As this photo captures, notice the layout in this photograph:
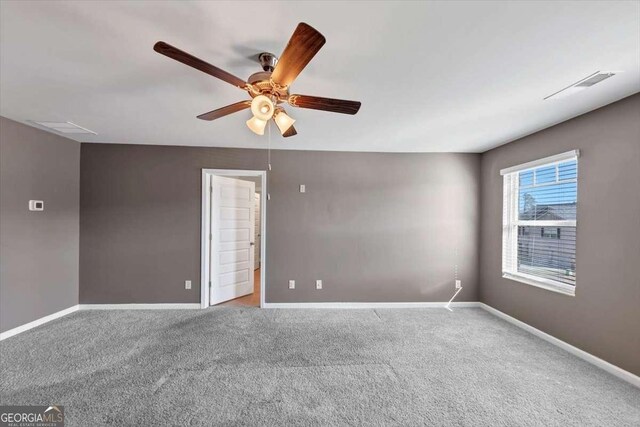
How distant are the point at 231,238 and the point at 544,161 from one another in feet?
14.1

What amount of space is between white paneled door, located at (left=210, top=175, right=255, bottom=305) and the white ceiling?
1500 millimetres

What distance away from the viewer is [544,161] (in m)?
2.94

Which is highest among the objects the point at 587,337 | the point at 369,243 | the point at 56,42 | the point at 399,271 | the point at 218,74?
the point at 56,42

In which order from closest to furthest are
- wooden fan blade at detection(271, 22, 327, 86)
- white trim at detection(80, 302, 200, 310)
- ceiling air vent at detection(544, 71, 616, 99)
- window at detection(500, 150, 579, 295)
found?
1. wooden fan blade at detection(271, 22, 327, 86)
2. ceiling air vent at detection(544, 71, 616, 99)
3. window at detection(500, 150, 579, 295)
4. white trim at detection(80, 302, 200, 310)

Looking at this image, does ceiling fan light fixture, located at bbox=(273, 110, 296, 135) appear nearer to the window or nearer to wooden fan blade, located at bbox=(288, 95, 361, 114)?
wooden fan blade, located at bbox=(288, 95, 361, 114)

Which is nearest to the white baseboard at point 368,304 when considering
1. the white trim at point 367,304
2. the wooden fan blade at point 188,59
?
the white trim at point 367,304

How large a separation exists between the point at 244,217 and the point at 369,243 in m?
2.16

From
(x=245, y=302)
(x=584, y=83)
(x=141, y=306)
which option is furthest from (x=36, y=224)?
(x=584, y=83)

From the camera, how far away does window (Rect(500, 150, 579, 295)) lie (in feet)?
9.00

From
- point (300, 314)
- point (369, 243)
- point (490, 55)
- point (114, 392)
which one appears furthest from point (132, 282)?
point (490, 55)

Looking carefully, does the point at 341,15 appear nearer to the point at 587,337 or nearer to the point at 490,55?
the point at 490,55

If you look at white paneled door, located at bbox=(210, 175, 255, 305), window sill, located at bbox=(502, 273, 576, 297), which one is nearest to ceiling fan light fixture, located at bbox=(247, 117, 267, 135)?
white paneled door, located at bbox=(210, 175, 255, 305)

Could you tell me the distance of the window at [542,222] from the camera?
9.00 ft

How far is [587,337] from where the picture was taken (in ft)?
8.24
